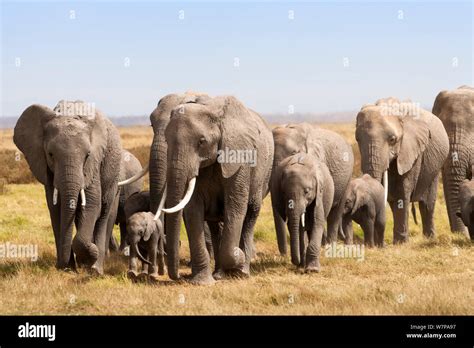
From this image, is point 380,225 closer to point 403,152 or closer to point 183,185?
point 403,152

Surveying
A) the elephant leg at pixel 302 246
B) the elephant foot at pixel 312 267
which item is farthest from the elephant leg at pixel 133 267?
the elephant leg at pixel 302 246

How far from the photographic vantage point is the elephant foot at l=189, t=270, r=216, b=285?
12914 millimetres

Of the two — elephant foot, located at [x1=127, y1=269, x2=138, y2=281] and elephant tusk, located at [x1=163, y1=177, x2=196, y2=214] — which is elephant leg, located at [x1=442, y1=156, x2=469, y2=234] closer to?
elephant foot, located at [x1=127, y1=269, x2=138, y2=281]

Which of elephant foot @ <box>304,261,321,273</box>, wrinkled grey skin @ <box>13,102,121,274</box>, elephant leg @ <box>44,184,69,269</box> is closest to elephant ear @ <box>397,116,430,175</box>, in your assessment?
elephant foot @ <box>304,261,321,273</box>

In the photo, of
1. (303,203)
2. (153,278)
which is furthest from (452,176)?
(153,278)

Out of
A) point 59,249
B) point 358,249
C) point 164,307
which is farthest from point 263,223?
point 164,307

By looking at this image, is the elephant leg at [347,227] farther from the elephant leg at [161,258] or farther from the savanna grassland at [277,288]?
the elephant leg at [161,258]

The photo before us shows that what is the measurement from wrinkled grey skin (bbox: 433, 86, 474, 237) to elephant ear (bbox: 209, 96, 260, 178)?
898cm

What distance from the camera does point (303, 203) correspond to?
14086 millimetres

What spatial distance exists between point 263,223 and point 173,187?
30.1 ft

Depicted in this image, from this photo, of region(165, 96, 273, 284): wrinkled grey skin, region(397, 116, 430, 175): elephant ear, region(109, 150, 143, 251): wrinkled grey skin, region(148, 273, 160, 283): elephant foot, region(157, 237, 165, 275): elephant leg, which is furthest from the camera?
region(397, 116, 430, 175): elephant ear

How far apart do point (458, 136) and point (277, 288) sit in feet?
34.2

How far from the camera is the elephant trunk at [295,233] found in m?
14.1

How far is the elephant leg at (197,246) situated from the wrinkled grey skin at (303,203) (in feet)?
5.43
